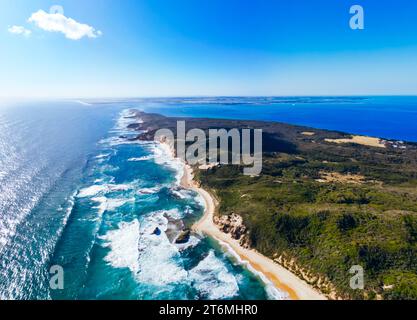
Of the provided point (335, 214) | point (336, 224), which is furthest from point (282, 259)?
point (335, 214)

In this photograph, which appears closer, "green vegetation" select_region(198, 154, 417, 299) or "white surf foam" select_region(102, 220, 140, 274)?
"green vegetation" select_region(198, 154, 417, 299)

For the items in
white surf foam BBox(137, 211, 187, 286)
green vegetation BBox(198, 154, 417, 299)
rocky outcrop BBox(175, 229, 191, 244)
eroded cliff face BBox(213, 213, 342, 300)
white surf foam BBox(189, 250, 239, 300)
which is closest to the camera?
white surf foam BBox(189, 250, 239, 300)

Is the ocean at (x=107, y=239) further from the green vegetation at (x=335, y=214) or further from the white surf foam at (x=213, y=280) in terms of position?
the green vegetation at (x=335, y=214)

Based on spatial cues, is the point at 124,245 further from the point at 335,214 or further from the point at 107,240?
the point at 335,214

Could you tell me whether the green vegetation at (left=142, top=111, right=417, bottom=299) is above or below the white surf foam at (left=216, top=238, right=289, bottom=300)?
above

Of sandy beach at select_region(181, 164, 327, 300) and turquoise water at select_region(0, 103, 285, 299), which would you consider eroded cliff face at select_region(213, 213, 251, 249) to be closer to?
sandy beach at select_region(181, 164, 327, 300)

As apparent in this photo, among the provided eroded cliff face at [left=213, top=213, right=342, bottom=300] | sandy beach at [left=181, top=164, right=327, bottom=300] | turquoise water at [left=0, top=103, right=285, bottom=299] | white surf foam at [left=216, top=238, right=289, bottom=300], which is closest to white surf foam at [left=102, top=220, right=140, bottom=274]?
turquoise water at [left=0, top=103, right=285, bottom=299]
